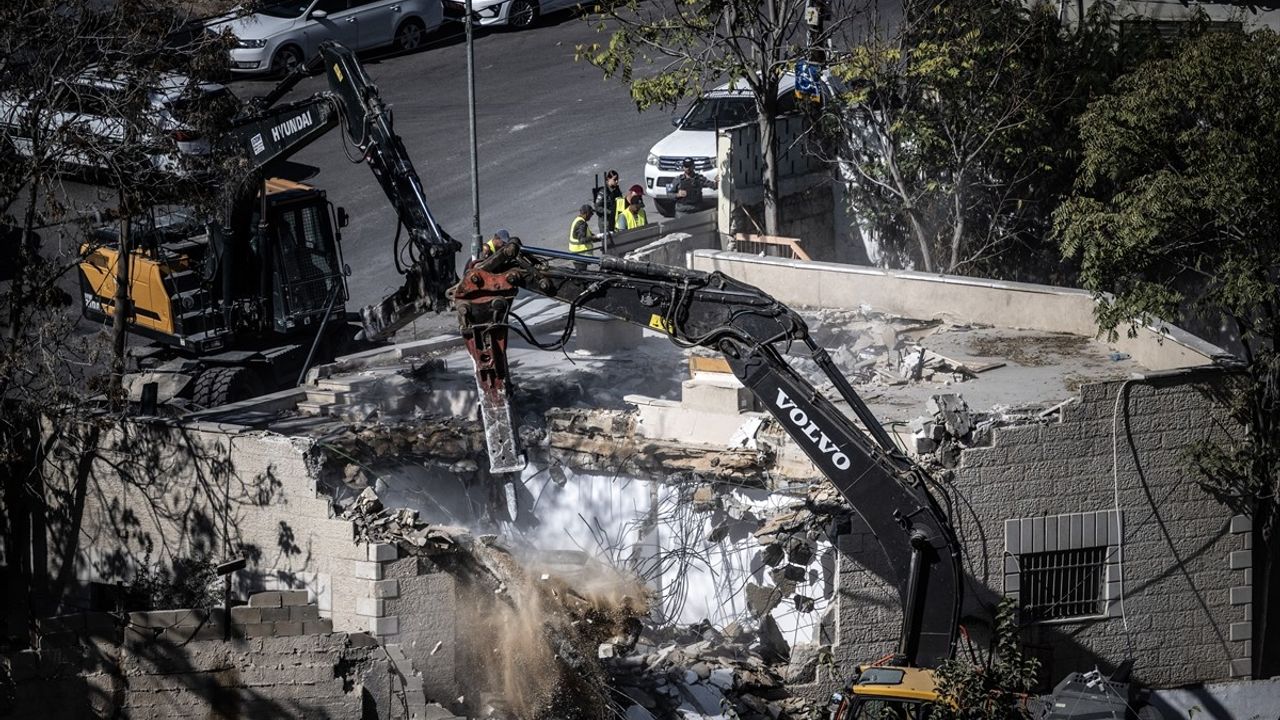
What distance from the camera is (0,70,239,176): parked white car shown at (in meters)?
18.0

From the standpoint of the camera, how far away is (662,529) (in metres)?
18.8

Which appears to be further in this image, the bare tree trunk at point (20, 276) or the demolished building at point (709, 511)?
the bare tree trunk at point (20, 276)

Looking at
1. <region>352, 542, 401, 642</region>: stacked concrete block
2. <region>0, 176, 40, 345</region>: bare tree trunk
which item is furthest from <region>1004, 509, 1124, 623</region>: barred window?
<region>0, 176, 40, 345</region>: bare tree trunk

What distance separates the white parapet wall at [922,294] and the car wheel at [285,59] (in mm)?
12175

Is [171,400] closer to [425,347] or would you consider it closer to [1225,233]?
[425,347]

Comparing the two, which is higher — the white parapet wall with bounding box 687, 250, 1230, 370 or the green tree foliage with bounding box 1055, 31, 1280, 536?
the green tree foliage with bounding box 1055, 31, 1280, 536

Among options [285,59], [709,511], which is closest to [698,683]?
[709,511]

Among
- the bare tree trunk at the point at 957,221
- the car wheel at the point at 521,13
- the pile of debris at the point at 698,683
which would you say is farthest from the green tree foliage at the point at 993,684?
the car wheel at the point at 521,13

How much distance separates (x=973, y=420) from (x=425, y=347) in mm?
8370

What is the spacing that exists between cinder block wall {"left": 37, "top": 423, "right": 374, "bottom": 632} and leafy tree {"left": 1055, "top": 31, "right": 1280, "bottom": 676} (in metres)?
9.23

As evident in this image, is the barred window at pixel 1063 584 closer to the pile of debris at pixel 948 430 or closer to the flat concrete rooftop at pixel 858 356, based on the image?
the pile of debris at pixel 948 430

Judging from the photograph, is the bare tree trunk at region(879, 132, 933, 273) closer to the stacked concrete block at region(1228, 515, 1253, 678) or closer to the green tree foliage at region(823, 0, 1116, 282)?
the green tree foliage at region(823, 0, 1116, 282)

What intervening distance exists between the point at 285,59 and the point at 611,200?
31.8ft

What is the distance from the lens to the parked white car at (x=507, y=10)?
116 ft
